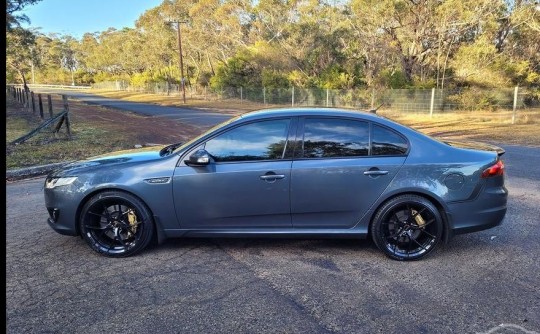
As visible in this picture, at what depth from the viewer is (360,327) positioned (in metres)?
3.04

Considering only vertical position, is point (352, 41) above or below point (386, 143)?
above

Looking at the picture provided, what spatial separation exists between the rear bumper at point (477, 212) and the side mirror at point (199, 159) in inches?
94.5

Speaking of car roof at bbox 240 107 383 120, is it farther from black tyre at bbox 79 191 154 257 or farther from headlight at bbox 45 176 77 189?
headlight at bbox 45 176 77 189

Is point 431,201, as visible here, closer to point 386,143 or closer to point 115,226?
point 386,143

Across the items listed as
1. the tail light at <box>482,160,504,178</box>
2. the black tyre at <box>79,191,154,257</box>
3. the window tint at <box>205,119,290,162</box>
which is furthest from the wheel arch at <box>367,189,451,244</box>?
the black tyre at <box>79,191,154,257</box>

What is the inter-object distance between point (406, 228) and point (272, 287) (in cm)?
150

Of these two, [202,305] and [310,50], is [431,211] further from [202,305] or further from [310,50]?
[310,50]

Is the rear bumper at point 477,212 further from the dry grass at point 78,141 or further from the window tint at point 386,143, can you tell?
the dry grass at point 78,141

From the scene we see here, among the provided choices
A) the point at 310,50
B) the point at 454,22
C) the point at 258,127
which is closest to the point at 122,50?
the point at 310,50

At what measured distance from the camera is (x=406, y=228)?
4.18 metres

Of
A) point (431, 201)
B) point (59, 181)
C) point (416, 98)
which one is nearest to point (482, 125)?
point (416, 98)

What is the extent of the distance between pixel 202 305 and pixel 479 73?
27.5 metres

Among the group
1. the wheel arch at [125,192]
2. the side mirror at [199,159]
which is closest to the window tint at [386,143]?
the side mirror at [199,159]

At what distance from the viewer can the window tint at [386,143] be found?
420cm
